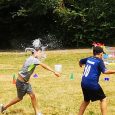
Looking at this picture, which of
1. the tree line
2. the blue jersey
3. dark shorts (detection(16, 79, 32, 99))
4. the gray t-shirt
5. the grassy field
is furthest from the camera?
the tree line

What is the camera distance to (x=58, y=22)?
100.0 feet

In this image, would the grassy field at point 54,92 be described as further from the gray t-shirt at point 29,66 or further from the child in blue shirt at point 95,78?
the child in blue shirt at point 95,78

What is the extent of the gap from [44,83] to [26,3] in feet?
53.6

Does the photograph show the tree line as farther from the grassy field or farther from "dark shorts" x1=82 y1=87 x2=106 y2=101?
"dark shorts" x1=82 y1=87 x2=106 y2=101

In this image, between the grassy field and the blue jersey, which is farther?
the grassy field

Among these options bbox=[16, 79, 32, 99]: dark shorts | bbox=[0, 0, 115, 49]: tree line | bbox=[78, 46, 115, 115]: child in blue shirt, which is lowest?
bbox=[0, 0, 115, 49]: tree line

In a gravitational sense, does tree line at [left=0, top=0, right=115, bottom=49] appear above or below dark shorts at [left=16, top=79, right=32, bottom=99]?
below

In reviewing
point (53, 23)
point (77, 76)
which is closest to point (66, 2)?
point (53, 23)

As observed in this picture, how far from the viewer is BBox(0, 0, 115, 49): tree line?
28922mm

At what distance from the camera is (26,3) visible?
100 feet

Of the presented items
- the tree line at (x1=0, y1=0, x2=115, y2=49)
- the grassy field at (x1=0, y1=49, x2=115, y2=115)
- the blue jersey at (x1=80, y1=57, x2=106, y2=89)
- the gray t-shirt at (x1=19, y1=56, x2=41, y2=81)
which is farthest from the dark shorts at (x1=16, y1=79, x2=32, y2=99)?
the tree line at (x1=0, y1=0, x2=115, y2=49)

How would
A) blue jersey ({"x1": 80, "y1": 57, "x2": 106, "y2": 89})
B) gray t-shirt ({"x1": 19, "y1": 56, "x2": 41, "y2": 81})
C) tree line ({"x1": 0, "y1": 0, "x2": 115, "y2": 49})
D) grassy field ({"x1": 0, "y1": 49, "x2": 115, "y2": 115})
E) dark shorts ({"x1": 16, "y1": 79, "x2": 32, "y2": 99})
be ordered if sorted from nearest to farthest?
blue jersey ({"x1": 80, "y1": 57, "x2": 106, "y2": 89}), gray t-shirt ({"x1": 19, "y1": 56, "x2": 41, "y2": 81}), dark shorts ({"x1": 16, "y1": 79, "x2": 32, "y2": 99}), grassy field ({"x1": 0, "y1": 49, "x2": 115, "y2": 115}), tree line ({"x1": 0, "y1": 0, "x2": 115, "y2": 49})

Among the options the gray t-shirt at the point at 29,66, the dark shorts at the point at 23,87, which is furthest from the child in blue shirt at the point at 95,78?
the dark shorts at the point at 23,87

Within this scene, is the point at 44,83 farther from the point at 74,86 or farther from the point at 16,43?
the point at 16,43
